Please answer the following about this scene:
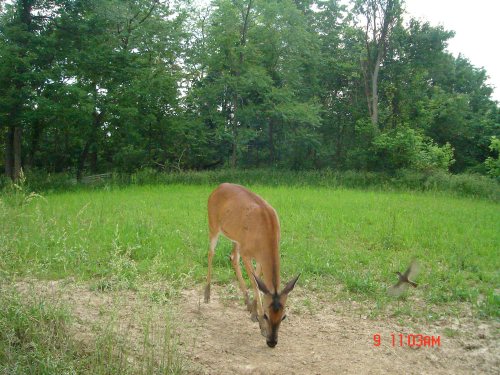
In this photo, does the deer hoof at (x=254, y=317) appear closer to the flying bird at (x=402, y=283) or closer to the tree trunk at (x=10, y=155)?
the flying bird at (x=402, y=283)

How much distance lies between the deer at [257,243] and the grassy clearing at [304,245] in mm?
764

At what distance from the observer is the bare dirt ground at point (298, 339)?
400 centimetres

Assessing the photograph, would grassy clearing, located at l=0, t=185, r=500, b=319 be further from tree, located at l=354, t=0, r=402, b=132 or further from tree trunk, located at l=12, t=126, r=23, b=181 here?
tree, located at l=354, t=0, r=402, b=132

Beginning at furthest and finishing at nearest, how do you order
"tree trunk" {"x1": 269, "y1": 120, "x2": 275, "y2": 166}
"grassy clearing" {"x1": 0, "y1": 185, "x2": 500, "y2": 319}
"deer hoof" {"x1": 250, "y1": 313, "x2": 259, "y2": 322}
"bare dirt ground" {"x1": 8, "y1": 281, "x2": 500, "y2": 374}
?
"tree trunk" {"x1": 269, "y1": 120, "x2": 275, "y2": 166}, "grassy clearing" {"x1": 0, "y1": 185, "x2": 500, "y2": 319}, "deer hoof" {"x1": 250, "y1": 313, "x2": 259, "y2": 322}, "bare dirt ground" {"x1": 8, "y1": 281, "x2": 500, "y2": 374}

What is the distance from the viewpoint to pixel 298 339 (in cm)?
455

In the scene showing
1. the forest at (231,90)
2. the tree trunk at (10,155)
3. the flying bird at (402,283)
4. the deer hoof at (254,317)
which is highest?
the forest at (231,90)

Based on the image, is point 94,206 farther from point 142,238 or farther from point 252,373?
point 252,373

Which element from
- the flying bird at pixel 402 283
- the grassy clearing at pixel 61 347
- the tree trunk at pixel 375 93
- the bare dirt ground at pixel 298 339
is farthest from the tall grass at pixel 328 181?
the grassy clearing at pixel 61 347

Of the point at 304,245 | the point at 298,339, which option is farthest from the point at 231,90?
the point at 298,339

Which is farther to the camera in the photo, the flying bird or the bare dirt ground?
the flying bird

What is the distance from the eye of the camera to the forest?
16.8 m
